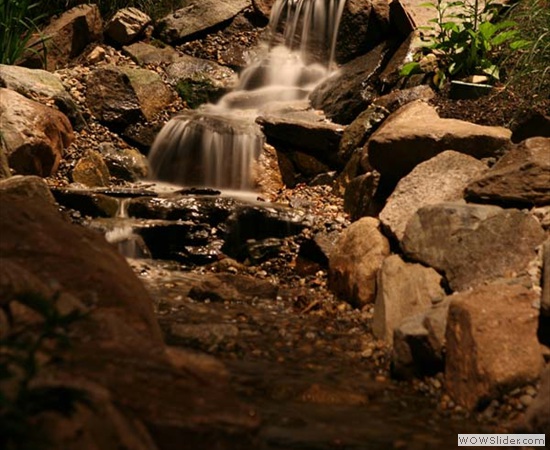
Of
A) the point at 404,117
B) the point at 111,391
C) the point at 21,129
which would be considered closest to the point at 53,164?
the point at 21,129

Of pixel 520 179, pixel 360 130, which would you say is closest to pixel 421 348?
pixel 520 179

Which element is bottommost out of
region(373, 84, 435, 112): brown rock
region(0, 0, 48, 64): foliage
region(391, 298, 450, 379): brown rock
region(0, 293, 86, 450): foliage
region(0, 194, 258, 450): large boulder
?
region(391, 298, 450, 379): brown rock

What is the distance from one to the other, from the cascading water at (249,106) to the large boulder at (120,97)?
1.44ft

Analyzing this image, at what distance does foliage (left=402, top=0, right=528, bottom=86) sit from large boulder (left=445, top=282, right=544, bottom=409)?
3889 millimetres

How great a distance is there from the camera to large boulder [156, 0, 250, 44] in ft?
33.1

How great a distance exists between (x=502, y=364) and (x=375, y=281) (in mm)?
1709

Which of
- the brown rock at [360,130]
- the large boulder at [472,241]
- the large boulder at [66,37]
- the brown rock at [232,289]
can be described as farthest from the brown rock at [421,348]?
the large boulder at [66,37]

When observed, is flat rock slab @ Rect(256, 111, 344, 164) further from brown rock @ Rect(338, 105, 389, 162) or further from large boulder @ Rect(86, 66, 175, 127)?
large boulder @ Rect(86, 66, 175, 127)

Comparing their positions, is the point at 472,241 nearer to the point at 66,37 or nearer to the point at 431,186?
the point at 431,186

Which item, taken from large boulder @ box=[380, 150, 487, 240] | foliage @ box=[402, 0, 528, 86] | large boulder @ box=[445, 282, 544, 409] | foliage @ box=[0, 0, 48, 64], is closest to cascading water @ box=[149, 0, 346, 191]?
foliage @ box=[0, 0, 48, 64]

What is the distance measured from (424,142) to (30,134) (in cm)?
362

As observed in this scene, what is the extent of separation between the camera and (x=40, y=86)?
7.62 meters

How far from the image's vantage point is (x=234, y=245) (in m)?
6.06

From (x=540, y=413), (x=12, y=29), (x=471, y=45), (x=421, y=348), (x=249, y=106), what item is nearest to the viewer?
(x=540, y=413)
